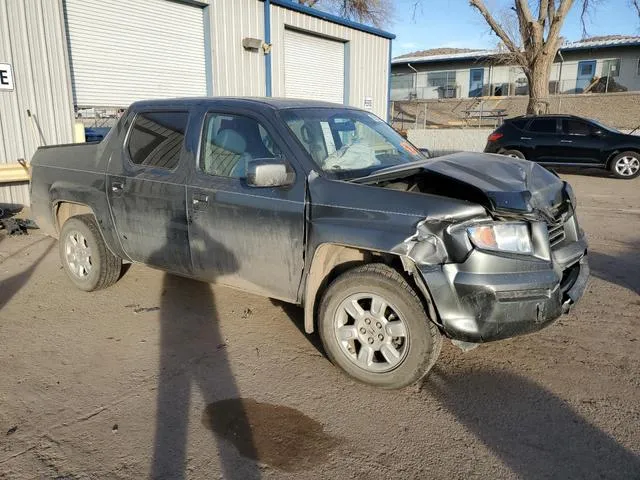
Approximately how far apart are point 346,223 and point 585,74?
40529 mm

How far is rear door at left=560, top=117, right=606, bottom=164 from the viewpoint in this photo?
13.5 m

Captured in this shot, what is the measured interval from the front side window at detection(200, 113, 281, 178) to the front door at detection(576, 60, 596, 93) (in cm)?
3846

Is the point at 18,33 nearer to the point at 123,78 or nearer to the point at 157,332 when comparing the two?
the point at 123,78

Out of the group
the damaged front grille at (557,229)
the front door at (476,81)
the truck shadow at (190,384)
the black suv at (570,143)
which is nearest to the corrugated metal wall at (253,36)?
the black suv at (570,143)

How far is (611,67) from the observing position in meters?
36.2

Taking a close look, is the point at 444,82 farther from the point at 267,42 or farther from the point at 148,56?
the point at 148,56

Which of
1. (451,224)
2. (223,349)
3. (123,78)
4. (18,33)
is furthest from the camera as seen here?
(123,78)

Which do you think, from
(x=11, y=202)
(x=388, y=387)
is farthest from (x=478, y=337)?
(x=11, y=202)

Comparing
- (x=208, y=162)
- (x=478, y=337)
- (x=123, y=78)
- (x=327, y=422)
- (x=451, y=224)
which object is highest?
(x=123, y=78)

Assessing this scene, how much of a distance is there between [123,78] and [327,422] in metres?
10.0

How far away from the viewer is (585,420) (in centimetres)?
307

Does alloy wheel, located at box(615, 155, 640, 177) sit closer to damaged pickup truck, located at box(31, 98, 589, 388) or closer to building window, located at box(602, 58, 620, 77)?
damaged pickup truck, located at box(31, 98, 589, 388)

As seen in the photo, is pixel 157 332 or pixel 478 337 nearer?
pixel 478 337

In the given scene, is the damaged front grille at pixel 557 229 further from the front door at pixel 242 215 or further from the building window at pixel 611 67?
the building window at pixel 611 67
